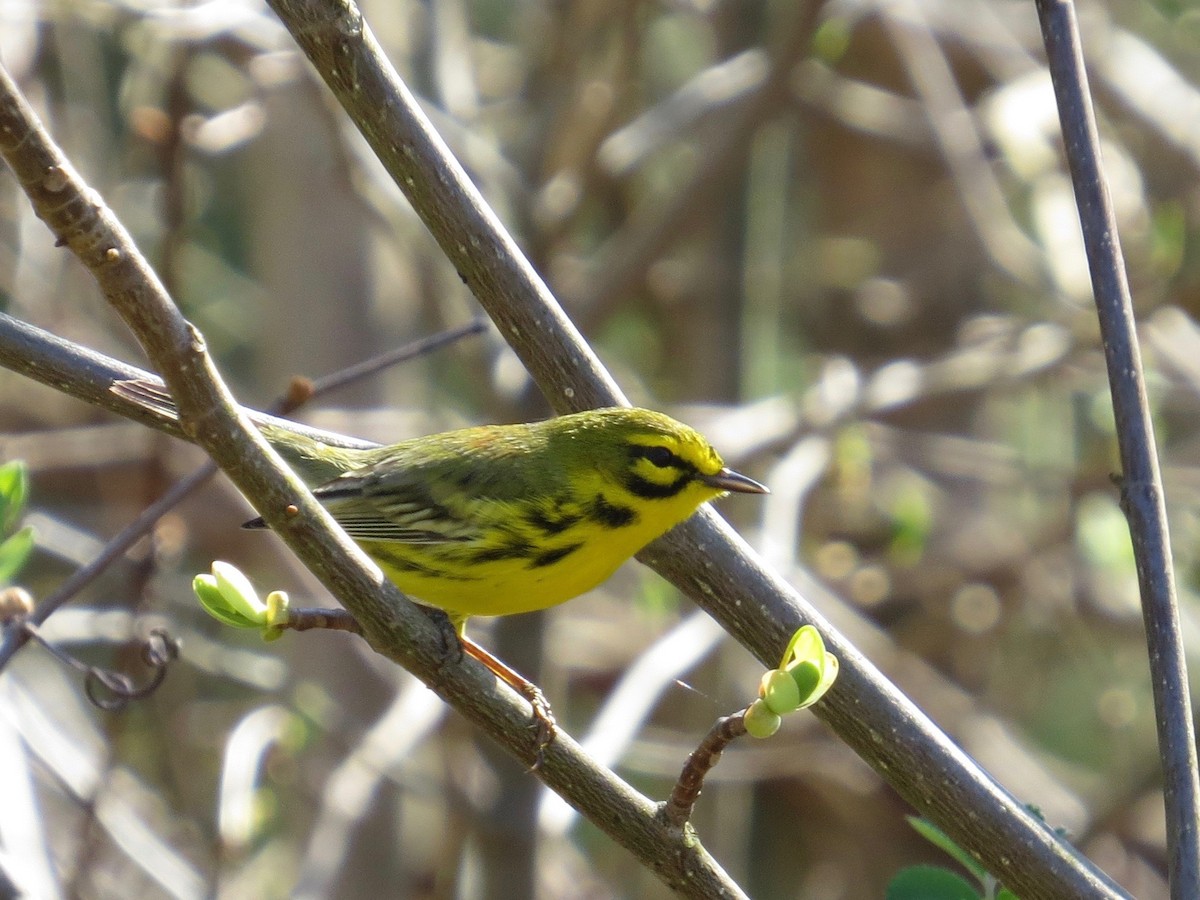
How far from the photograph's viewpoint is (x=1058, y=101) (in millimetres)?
2148

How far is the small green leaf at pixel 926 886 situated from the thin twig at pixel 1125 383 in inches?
13.3

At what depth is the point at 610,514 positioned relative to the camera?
3.13m

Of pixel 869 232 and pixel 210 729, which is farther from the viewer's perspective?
pixel 869 232

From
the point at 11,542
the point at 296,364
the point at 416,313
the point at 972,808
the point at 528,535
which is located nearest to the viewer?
the point at 972,808

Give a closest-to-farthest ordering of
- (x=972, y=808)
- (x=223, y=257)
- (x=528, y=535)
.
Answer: (x=972, y=808) < (x=528, y=535) < (x=223, y=257)

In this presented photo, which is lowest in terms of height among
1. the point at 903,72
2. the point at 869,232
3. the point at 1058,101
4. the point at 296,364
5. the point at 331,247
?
the point at 1058,101

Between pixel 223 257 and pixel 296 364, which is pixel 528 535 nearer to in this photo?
pixel 296 364

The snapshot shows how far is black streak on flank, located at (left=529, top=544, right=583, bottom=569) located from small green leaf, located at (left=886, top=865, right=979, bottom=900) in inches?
49.4

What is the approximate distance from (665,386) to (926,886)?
17.4ft

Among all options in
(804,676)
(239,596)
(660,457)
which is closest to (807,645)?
(804,676)

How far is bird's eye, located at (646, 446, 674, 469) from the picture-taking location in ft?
10.3

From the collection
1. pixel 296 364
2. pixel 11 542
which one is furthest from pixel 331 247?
pixel 11 542

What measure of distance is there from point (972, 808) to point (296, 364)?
165 inches

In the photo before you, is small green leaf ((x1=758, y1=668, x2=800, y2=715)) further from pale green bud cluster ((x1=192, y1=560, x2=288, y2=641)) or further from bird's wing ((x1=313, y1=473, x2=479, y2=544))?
bird's wing ((x1=313, y1=473, x2=479, y2=544))
